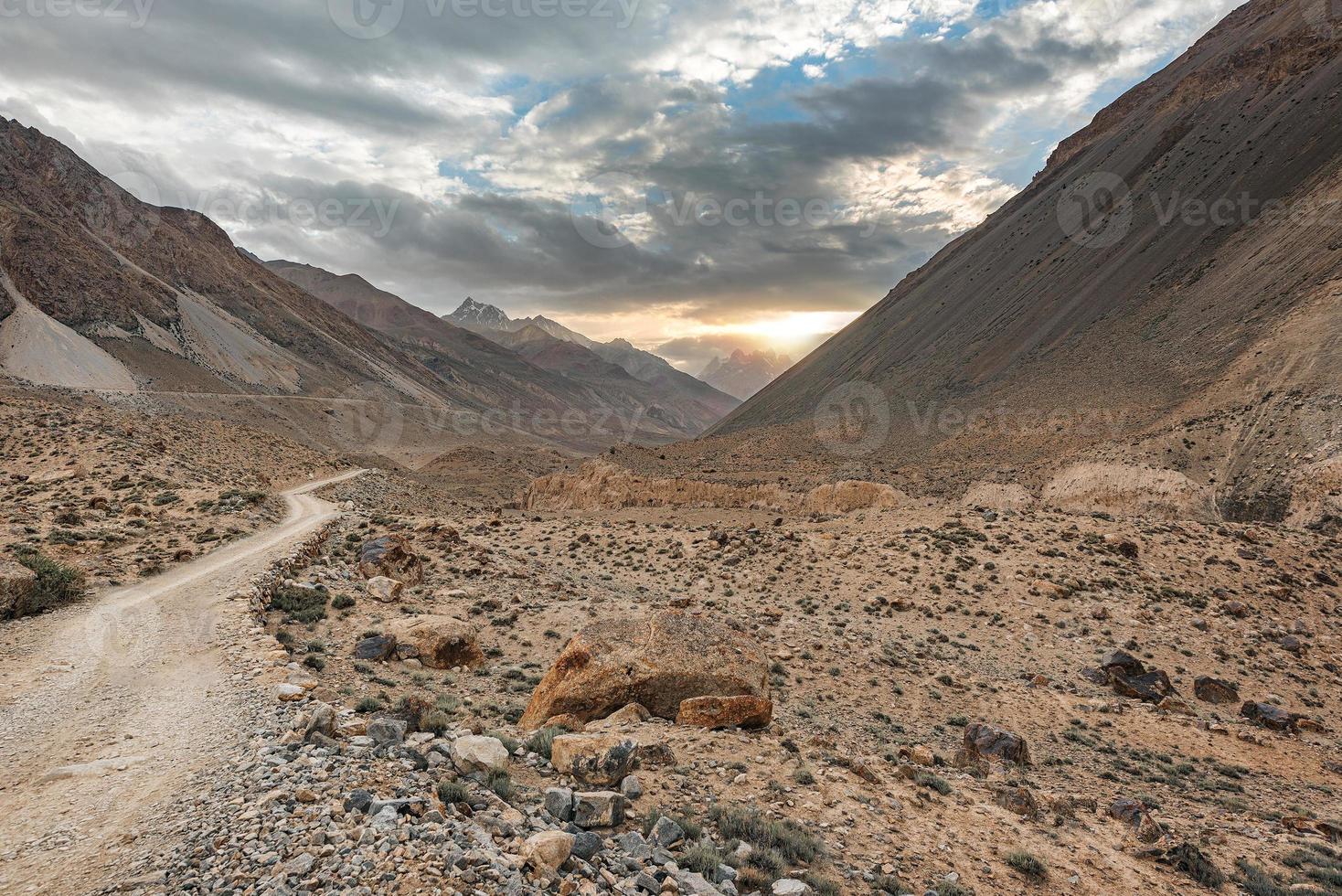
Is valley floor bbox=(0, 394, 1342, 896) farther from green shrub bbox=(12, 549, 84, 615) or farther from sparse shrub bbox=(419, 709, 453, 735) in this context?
green shrub bbox=(12, 549, 84, 615)

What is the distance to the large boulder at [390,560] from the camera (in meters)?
17.5

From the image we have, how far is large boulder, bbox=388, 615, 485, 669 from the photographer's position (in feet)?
40.3

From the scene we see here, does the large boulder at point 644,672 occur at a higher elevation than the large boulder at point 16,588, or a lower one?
higher

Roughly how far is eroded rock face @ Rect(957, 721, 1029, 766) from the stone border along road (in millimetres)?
11846

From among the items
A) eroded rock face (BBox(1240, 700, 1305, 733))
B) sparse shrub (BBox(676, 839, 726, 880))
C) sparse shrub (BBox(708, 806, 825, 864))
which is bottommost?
sparse shrub (BBox(708, 806, 825, 864))

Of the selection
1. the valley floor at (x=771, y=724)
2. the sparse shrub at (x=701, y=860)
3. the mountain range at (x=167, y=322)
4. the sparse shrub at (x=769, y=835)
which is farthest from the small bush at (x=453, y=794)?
the mountain range at (x=167, y=322)

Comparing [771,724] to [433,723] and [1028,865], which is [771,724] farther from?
[433,723]

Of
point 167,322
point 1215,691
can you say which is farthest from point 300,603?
point 167,322

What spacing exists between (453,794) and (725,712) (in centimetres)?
469

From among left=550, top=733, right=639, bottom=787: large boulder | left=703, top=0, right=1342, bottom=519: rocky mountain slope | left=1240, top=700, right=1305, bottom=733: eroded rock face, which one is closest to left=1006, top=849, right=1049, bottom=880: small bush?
left=550, top=733, right=639, bottom=787: large boulder

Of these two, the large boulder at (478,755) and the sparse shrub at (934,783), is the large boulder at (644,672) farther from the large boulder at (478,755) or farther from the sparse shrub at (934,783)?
the sparse shrub at (934,783)

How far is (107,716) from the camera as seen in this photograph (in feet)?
26.7

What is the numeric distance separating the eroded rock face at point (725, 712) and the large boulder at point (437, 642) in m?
5.70

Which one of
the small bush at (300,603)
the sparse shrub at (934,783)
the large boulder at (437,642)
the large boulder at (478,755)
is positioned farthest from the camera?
the small bush at (300,603)
